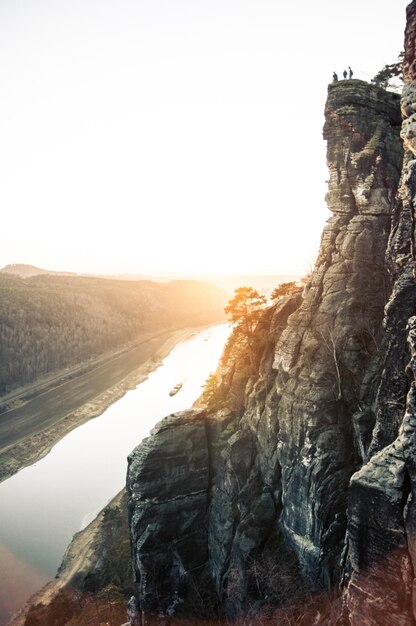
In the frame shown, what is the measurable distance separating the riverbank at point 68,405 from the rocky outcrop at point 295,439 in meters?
49.8

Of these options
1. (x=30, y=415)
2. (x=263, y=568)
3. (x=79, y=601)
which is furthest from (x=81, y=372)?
(x=263, y=568)

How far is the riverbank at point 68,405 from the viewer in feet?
265

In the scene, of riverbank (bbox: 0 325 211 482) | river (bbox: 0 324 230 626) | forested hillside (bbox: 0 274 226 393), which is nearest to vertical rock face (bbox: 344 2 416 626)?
river (bbox: 0 324 230 626)

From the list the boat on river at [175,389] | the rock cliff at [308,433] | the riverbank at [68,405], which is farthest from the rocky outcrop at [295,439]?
the boat on river at [175,389]

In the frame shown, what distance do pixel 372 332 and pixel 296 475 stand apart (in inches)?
426

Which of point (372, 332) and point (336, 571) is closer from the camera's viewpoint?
point (336, 571)

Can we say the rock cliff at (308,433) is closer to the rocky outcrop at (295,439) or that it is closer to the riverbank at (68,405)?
the rocky outcrop at (295,439)

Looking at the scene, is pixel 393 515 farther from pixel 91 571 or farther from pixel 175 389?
pixel 175 389

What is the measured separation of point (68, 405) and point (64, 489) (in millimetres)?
40506

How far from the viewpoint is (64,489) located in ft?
222

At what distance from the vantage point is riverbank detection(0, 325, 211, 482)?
265ft

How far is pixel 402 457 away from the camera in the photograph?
1555 centimetres

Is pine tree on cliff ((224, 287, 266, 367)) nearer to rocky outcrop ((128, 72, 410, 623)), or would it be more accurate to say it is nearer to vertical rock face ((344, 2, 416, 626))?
rocky outcrop ((128, 72, 410, 623))

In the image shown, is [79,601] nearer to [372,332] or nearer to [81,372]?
[372,332]
